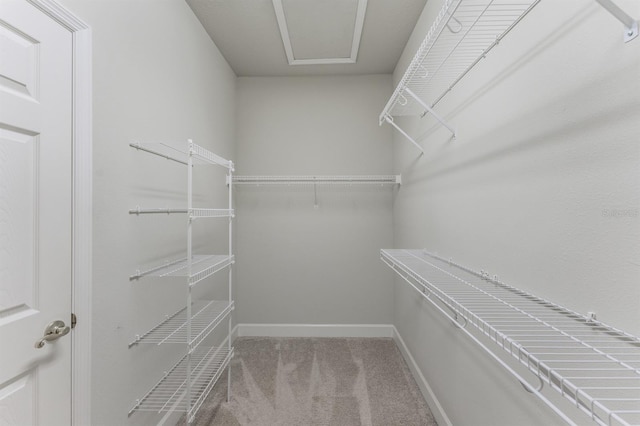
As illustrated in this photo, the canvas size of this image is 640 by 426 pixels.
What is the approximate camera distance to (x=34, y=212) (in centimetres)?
96

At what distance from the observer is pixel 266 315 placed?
295 cm

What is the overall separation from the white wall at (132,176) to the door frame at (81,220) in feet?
0.15

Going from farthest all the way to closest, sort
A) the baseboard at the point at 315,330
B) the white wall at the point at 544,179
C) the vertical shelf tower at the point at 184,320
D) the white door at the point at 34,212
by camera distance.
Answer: the baseboard at the point at 315,330, the vertical shelf tower at the point at 184,320, the white door at the point at 34,212, the white wall at the point at 544,179

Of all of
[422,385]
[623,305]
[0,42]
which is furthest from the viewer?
[422,385]

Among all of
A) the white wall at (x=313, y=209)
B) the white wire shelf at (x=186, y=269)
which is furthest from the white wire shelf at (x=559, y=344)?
the white wall at (x=313, y=209)

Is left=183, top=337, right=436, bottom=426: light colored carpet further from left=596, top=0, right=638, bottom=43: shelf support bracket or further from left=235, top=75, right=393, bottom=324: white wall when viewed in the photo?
left=596, top=0, right=638, bottom=43: shelf support bracket

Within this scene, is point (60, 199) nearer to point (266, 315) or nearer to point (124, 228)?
point (124, 228)

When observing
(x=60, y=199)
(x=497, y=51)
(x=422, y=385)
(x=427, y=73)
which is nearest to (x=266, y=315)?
(x=422, y=385)

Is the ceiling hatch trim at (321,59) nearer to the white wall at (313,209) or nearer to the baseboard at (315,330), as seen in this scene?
the white wall at (313,209)

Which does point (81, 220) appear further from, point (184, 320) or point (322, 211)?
point (322, 211)

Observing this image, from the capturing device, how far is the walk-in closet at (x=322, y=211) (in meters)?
0.78

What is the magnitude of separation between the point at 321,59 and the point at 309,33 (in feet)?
1.28

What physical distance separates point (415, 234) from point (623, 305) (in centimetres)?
153

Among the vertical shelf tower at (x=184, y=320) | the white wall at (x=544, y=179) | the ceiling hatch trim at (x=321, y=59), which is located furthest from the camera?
the ceiling hatch trim at (x=321, y=59)
